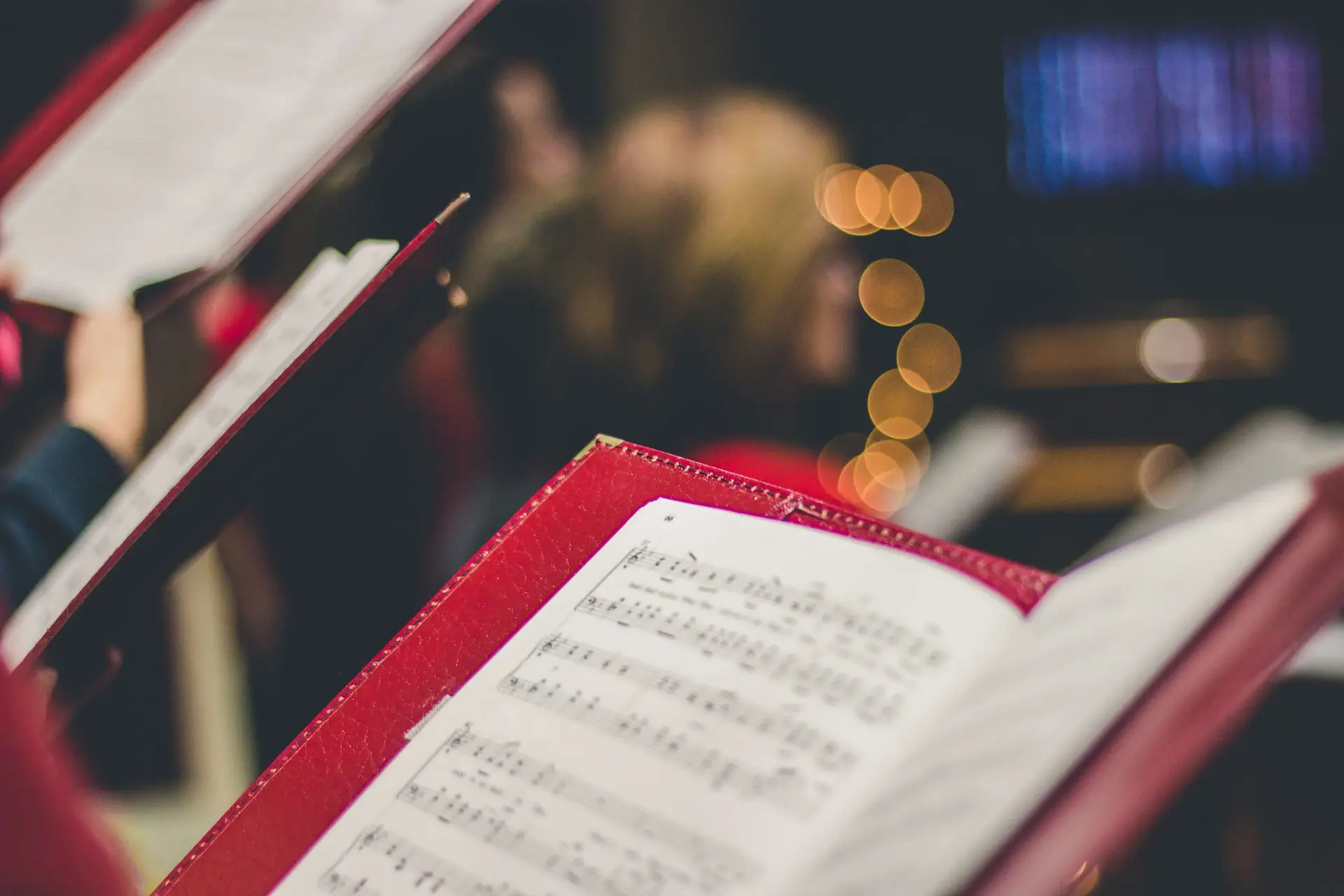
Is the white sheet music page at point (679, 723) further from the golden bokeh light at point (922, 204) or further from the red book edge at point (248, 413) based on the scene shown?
the golden bokeh light at point (922, 204)

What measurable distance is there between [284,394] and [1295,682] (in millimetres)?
1723

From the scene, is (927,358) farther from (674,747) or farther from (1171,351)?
(674,747)

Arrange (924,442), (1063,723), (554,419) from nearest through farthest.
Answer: (1063,723), (554,419), (924,442)

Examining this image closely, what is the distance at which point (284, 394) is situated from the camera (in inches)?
25.5

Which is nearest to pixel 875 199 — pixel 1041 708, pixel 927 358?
pixel 927 358

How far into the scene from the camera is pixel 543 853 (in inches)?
19.9

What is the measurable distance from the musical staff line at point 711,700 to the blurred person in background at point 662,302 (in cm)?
83

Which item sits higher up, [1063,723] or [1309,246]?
[1063,723]

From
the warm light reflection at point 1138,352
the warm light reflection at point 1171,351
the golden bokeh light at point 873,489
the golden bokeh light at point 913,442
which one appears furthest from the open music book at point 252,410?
the warm light reflection at point 1171,351

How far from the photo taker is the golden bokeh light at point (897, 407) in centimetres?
340

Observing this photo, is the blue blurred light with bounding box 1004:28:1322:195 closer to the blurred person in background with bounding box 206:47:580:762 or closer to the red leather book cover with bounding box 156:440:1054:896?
the blurred person in background with bounding box 206:47:580:762

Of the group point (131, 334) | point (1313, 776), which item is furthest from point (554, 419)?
point (1313, 776)

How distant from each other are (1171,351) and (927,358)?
2.36 feet

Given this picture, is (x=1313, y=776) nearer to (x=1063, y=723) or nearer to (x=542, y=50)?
(x=1063, y=723)
